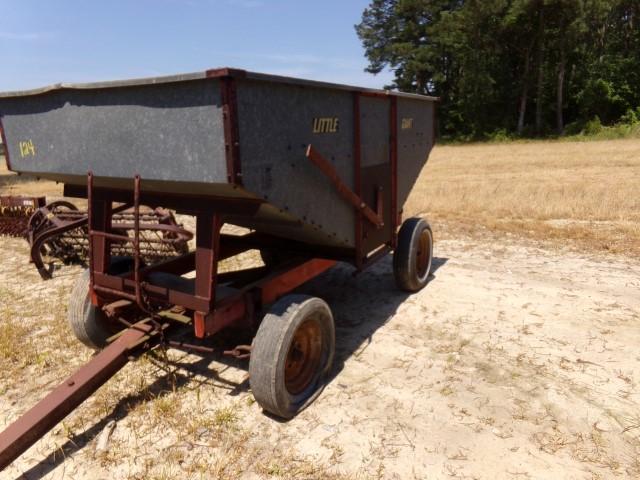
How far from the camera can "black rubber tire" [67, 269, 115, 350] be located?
3.82 m

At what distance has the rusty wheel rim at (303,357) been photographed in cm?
335

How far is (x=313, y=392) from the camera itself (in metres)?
3.42

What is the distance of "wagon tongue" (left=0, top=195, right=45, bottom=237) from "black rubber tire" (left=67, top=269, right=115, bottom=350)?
4954mm

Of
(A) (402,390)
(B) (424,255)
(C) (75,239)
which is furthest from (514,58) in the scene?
(A) (402,390)

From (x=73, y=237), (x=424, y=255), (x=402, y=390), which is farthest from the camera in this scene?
(x=73, y=237)

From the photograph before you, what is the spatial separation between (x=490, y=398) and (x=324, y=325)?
1299 millimetres

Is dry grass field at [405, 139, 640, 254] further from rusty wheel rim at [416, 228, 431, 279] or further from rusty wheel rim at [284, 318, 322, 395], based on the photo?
rusty wheel rim at [284, 318, 322, 395]

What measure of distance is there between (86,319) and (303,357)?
185 centimetres

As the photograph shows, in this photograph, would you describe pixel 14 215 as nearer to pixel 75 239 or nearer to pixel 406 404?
pixel 75 239

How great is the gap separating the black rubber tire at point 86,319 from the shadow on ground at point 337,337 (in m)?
0.54

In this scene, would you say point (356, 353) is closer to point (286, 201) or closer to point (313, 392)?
point (313, 392)

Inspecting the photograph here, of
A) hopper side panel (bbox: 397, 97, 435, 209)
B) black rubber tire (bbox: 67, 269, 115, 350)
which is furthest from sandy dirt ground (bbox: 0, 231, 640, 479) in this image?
hopper side panel (bbox: 397, 97, 435, 209)

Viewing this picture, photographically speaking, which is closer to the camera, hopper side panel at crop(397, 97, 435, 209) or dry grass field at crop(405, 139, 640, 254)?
hopper side panel at crop(397, 97, 435, 209)

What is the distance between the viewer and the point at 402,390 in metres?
3.45
